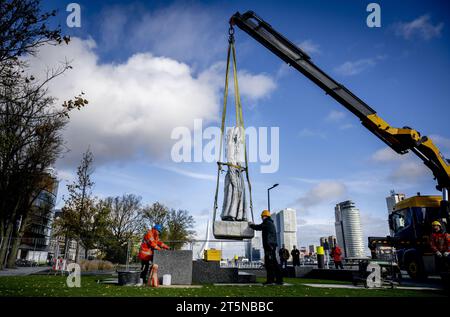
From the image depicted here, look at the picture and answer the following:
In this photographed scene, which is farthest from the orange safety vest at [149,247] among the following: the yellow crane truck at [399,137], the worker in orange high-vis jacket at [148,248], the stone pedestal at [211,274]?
the yellow crane truck at [399,137]

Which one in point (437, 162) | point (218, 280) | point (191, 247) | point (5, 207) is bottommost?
point (218, 280)

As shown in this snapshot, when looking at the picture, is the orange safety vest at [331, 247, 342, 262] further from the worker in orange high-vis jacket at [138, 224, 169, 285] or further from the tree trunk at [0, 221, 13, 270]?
the tree trunk at [0, 221, 13, 270]

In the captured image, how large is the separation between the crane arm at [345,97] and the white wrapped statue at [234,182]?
4780 mm

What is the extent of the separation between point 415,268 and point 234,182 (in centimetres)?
970

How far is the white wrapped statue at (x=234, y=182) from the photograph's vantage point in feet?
36.5

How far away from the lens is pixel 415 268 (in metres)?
13.3

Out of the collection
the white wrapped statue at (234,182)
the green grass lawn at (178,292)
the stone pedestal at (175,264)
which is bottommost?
the green grass lawn at (178,292)

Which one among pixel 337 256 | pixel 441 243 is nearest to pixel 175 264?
pixel 441 243

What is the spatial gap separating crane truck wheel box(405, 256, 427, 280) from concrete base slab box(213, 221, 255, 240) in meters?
8.55

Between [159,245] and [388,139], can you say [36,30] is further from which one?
[388,139]

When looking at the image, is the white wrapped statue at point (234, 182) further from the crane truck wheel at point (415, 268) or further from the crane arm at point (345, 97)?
the crane truck wheel at point (415, 268)

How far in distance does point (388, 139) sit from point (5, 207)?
84.3 feet
